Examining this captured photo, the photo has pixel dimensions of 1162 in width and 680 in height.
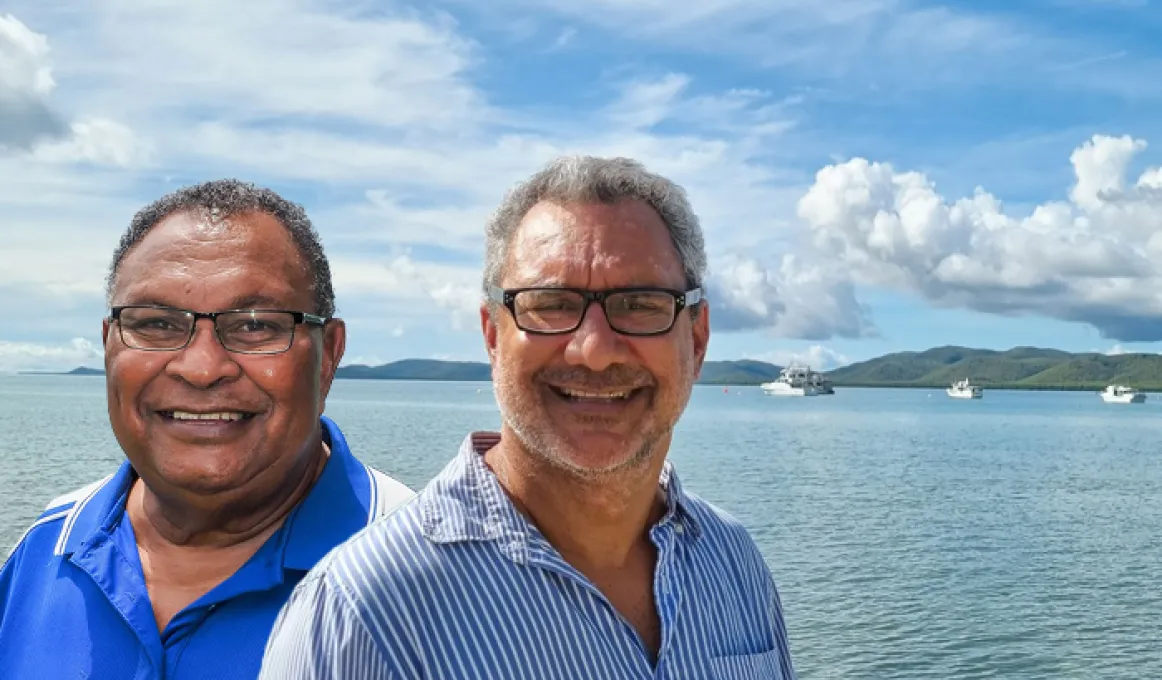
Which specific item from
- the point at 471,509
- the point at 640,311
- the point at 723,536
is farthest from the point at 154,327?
the point at 723,536

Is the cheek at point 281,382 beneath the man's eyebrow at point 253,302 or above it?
beneath

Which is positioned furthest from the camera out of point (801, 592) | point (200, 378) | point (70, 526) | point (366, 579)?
point (801, 592)

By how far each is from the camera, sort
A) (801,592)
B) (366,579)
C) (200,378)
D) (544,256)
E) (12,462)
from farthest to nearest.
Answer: (12,462) → (801,592) → (200,378) → (544,256) → (366,579)

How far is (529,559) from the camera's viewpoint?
8.41ft

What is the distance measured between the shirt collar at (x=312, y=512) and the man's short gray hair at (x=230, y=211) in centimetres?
56

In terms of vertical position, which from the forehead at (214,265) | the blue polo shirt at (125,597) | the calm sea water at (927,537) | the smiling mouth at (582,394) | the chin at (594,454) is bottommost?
the calm sea water at (927,537)

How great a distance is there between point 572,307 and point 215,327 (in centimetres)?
112

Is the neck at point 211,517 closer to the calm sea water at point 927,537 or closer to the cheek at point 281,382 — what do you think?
the cheek at point 281,382

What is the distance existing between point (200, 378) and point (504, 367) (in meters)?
0.94

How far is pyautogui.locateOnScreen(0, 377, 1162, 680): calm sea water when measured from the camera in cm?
2070

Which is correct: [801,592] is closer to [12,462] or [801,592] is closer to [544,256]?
[544,256]

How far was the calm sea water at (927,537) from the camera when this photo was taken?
815 inches

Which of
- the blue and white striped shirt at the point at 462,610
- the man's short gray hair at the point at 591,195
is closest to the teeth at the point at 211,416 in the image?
the blue and white striped shirt at the point at 462,610

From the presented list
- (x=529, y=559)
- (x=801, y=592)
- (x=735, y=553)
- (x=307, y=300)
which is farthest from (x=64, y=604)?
(x=801, y=592)
